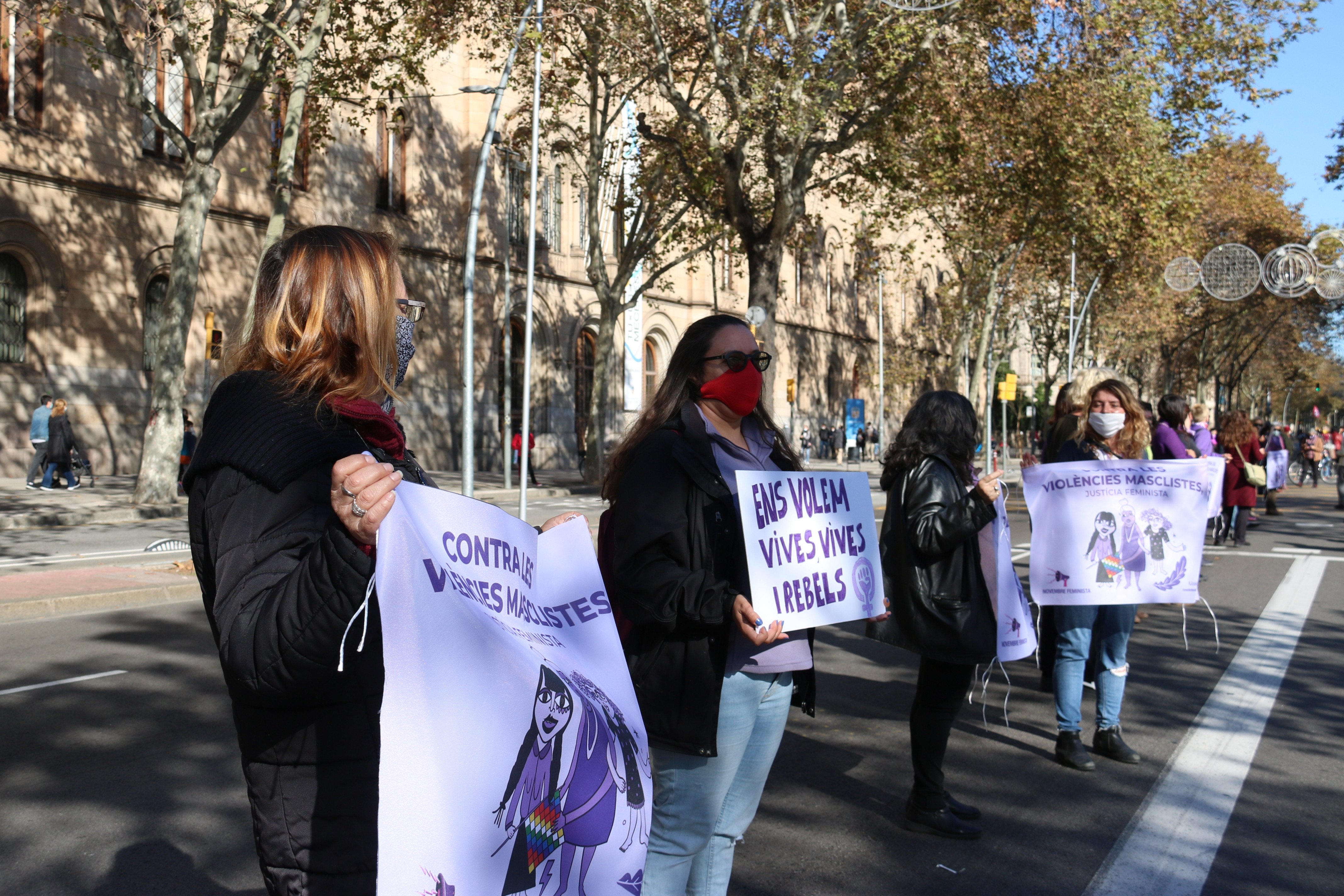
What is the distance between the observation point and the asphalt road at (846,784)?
4211mm

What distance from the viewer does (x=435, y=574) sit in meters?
1.82

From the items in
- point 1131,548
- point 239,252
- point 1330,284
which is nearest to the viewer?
point 1131,548

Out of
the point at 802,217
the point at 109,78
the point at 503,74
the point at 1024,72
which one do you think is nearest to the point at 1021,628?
the point at 503,74

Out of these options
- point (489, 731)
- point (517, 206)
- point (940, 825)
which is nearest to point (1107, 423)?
point (940, 825)

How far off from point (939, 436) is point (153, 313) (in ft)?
78.7

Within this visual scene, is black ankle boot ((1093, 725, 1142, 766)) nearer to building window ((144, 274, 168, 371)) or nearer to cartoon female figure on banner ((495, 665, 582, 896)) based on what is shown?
cartoon female figure on banner ((495, 665, 582, 896))

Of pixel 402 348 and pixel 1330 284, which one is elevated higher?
pixel 1330 284

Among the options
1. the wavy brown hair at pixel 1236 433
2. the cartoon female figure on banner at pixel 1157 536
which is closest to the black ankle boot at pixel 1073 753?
the cartoon female figure on banner at pixel 1157 536

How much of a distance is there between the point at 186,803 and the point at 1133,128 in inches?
860

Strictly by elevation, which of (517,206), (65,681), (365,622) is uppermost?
(517,206)

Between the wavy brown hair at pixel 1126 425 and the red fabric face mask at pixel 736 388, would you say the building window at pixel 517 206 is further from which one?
the red fabric face mask at pixel 736 388

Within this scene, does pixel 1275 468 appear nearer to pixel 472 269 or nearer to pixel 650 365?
pixel 472 269

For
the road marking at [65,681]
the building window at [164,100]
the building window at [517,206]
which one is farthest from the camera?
the building window at [517,206]

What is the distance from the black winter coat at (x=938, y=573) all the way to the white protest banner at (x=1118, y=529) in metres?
1.35
